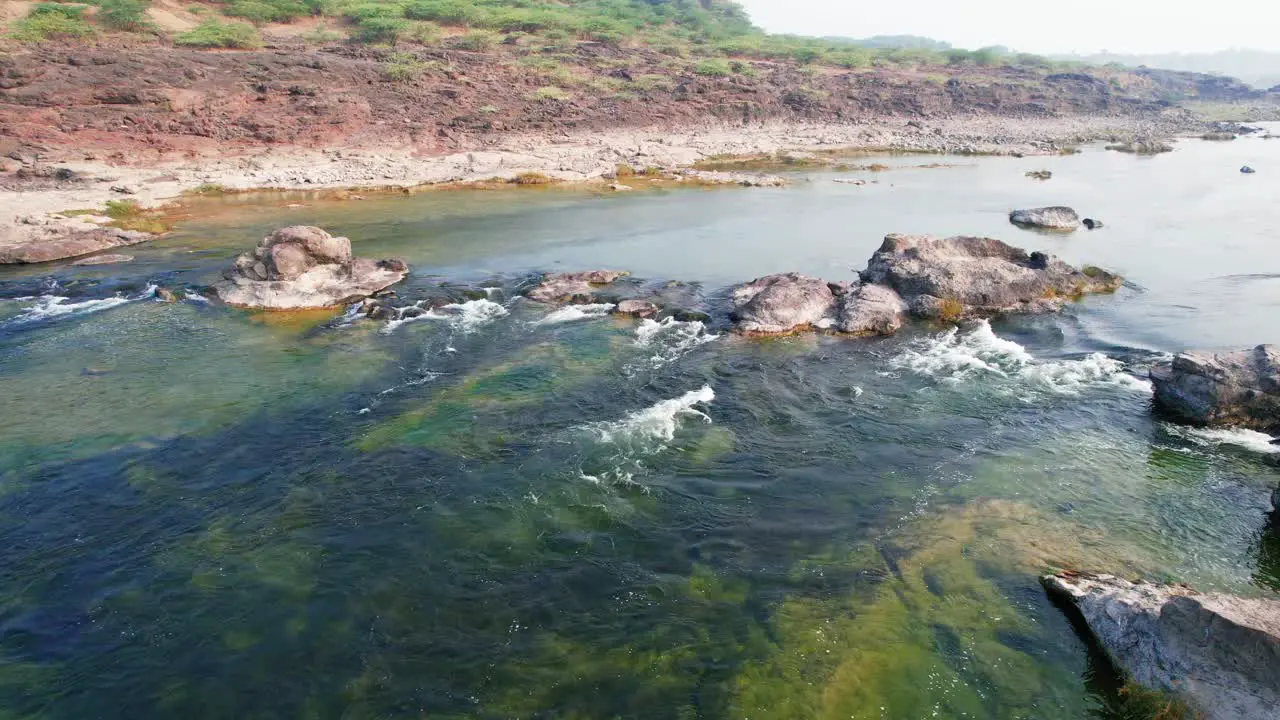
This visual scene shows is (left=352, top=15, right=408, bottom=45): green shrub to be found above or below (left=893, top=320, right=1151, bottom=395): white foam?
above

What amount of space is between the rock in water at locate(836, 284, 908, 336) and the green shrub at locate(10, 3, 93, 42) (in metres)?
55.7

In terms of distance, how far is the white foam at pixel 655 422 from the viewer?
12.6 m

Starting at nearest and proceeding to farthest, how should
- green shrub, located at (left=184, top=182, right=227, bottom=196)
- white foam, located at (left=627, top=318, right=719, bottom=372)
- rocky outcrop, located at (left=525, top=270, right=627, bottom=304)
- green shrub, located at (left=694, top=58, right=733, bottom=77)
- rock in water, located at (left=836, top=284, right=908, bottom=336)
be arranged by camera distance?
white foam, located at (left=627, top=318, right=719, bottom=372)
rock in water, located at (left=836, top=284, right=908, bottom=336)
rocky outcrop, located at (left=525, top=270, right=627, bottom=304)
green shrub, located at (left=184, top=182, right=227, bottom=196)
green shrub, located at (left=694, top=58, right=733, bottom=77)

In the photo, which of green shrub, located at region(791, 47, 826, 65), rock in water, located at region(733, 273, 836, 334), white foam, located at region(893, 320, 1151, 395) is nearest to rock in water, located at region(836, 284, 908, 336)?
rock in water, located at region(733, 273, 836, 334)

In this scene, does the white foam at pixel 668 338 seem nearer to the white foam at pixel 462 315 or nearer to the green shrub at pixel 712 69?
the white foam at pixel 462 315

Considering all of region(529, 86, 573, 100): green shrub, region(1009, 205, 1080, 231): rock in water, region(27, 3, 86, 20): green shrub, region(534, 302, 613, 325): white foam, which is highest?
region(27, 3, 86, 20): green shrub

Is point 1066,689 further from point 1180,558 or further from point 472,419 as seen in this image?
point 472,419

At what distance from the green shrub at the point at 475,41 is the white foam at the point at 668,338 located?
2191 inches

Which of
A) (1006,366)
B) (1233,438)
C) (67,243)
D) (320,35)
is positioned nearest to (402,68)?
(320,35)

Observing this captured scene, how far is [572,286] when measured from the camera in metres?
21.6

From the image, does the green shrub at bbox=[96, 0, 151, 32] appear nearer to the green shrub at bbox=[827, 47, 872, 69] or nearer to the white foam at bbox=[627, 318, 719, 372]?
the white foam at bbox=[627, 318, 719, 372]

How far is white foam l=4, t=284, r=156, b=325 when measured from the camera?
742 inches

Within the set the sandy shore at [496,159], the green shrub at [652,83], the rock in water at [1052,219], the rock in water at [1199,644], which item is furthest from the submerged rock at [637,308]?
the green shrub at [652,83]

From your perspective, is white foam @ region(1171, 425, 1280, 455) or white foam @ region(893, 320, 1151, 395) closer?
white foam @ region(1171, 425, 1280, 455)
